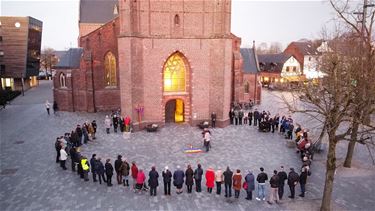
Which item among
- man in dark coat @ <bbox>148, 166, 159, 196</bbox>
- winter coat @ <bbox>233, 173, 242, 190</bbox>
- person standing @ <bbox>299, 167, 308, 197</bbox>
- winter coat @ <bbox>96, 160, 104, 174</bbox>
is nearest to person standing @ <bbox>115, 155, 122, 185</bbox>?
winter coat @ <bbox>96, 160, 104, 174</bbox>

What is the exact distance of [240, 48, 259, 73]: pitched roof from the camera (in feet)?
124

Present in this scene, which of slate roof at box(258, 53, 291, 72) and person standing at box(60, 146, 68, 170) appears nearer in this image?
person standing at box(60, 146, 68, 170)

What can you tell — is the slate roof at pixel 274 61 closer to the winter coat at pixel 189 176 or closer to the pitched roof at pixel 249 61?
the pitched roof at pixel 249 61

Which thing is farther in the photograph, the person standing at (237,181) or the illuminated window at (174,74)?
the illuminated window at (174,74)

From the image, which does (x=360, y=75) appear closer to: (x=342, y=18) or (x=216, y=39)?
(x=342, y=18)

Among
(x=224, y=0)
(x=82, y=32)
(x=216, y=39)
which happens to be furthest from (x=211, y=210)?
(x=82, y=32)

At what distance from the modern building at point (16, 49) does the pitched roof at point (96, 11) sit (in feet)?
25.9

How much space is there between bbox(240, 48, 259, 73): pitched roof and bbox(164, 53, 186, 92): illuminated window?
1377 centimetres

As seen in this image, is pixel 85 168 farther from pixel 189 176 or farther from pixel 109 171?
pixel 189 176

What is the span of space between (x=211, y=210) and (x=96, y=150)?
31.9 ft

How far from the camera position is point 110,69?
32.1 m

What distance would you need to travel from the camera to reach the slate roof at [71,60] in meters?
31.7

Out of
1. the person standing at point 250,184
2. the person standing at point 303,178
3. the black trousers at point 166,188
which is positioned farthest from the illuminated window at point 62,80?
the person standing at point 303,178

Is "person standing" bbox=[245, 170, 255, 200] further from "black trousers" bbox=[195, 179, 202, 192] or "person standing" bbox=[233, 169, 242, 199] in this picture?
"black trousers" bbox=[195, 179, 202, 192]
